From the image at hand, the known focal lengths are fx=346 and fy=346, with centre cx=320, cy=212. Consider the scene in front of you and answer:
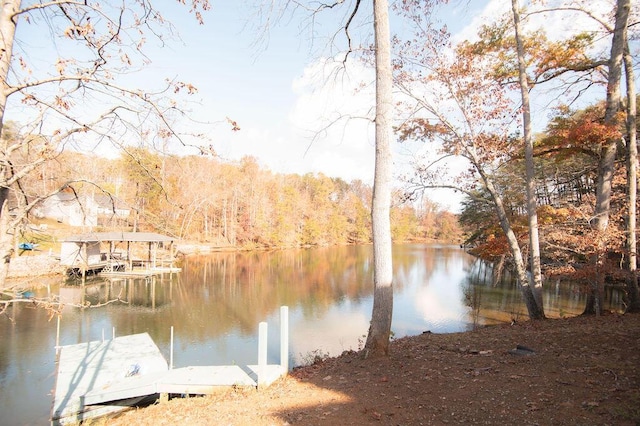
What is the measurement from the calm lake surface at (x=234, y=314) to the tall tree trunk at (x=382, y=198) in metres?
3.48

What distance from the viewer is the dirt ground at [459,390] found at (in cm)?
359

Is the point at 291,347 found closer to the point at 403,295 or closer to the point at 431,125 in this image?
the point at 431,125

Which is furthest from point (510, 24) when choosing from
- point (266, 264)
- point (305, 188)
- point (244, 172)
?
point (305, 188)

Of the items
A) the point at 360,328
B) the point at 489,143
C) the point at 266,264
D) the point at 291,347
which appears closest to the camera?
the point at 489,143

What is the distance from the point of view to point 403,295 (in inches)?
818

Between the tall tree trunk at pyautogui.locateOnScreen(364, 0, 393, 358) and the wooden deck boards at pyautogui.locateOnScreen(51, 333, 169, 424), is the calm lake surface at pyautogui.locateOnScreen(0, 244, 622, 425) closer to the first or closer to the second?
the wooden deck boards at pyautogui.locateOnScreen(51, 333, 169, 424)

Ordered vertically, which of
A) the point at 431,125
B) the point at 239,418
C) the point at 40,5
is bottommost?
the point at 239,418

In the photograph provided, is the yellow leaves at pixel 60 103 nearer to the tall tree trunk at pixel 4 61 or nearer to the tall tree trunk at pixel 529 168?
the tall tree trunk at pixel 4 61

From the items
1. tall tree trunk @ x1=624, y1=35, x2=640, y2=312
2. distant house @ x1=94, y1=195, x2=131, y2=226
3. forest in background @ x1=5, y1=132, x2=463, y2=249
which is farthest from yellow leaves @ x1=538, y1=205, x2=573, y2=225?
forest in background @ x1=5, y1=132, x2=463, y2=249

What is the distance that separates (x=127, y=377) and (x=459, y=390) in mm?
7492

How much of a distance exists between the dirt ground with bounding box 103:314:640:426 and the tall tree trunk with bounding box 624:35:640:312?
3038 mm

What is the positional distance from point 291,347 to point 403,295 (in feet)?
35.2

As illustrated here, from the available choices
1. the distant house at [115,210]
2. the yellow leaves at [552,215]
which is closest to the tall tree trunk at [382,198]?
the distant house at [115,210]

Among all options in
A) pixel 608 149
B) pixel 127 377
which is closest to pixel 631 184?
pixel 608 149
